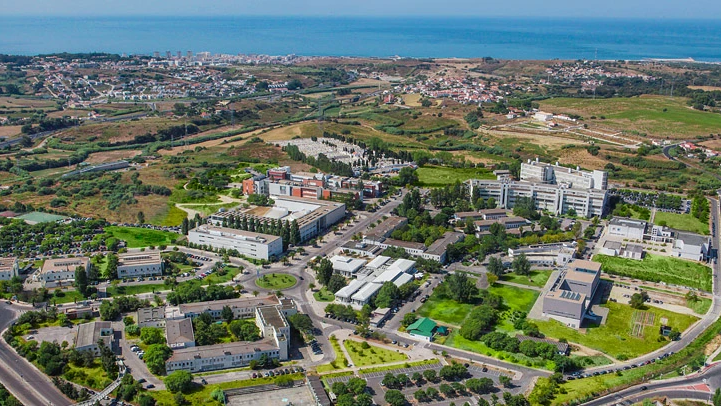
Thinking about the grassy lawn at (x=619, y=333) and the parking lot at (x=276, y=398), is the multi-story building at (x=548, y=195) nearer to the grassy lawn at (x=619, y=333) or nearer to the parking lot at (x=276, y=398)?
the grassy lawn at (x=619, y=333)

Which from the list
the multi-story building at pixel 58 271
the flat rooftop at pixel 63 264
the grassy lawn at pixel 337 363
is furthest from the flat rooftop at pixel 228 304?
the flat rooftop at pixel 63 264

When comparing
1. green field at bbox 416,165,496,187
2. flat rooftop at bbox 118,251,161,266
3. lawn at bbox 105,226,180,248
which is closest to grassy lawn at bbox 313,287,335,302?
flat rooftop at bbox 118,251,161,266

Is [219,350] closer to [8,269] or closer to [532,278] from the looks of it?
[8,269]

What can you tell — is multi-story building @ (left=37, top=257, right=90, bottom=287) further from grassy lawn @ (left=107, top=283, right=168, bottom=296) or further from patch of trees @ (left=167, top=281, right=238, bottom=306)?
patch of trees @ (left=167, top=281, right=238, bottom=306)

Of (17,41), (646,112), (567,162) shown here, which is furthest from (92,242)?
(17,41)

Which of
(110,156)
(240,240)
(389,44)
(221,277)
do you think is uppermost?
(389,44)

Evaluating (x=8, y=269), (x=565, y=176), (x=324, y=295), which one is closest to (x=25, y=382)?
(x=8, y=269)

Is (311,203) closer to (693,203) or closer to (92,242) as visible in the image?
(92,242)
